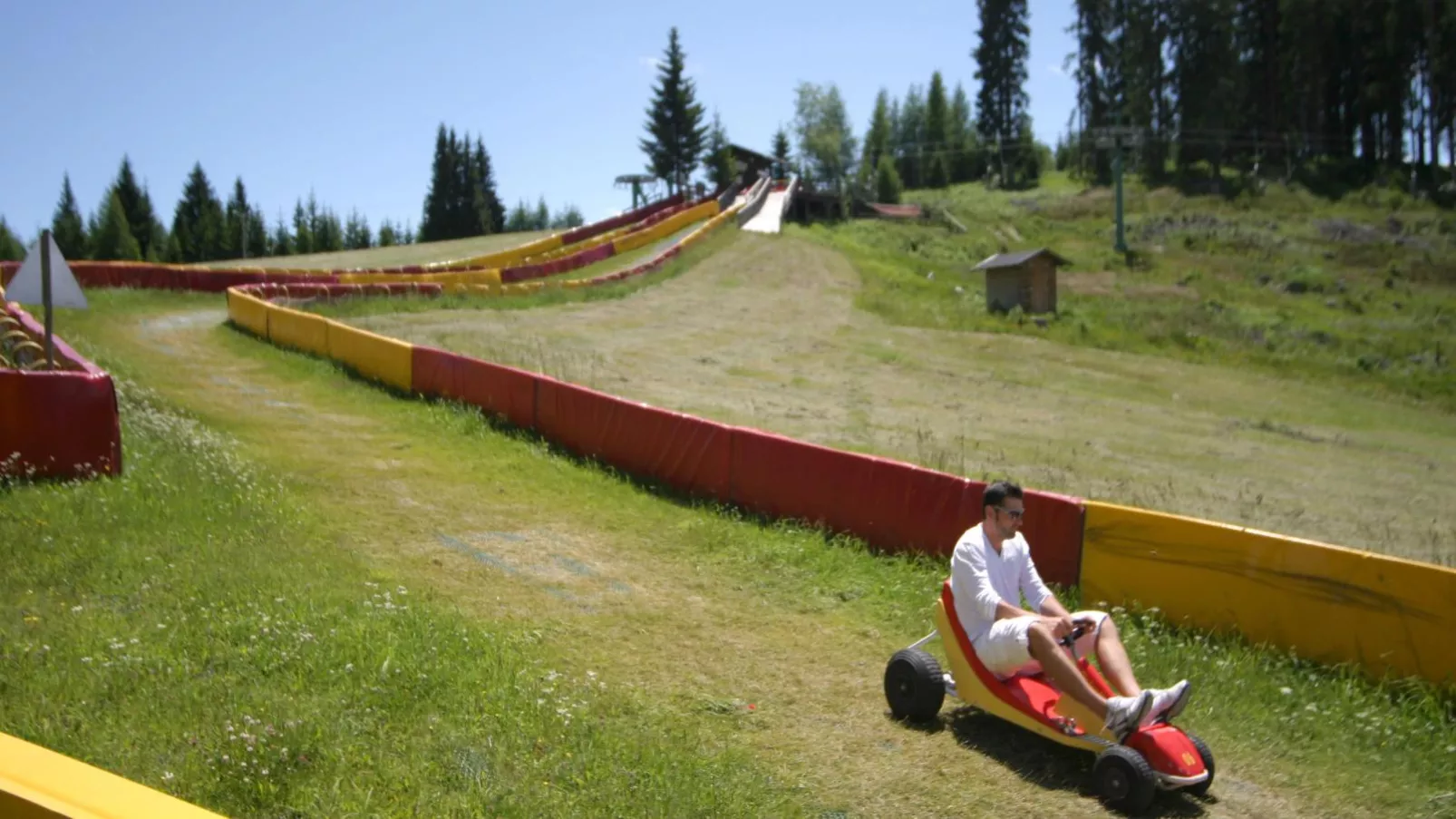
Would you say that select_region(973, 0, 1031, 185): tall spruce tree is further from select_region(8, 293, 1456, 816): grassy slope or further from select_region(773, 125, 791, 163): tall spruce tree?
select_region(8, 293, 1456, 816): grassy slope

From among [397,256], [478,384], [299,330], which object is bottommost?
[478,384]

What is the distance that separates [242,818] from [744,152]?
6699 centimetres

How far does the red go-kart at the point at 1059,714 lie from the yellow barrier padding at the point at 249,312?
60.2 feet

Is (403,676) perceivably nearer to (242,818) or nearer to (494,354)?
(242,818)

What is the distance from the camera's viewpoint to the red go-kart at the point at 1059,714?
5684 mm

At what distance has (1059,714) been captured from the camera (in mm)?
6168

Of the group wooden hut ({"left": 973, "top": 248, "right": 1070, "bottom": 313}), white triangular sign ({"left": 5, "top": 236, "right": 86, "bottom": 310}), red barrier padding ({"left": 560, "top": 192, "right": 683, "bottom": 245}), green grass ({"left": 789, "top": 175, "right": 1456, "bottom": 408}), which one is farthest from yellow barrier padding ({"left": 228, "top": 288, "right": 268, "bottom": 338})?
red barrier padding ({"left": 560, "top": 192, "right": 683, "bottom": 245})

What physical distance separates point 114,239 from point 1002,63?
234 feet

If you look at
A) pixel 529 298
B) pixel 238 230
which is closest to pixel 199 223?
pixel 238 230

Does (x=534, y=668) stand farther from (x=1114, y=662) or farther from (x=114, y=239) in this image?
(x=114, y=239)

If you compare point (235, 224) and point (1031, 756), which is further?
point (235, 224)

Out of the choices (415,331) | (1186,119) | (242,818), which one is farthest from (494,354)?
(1186,119)

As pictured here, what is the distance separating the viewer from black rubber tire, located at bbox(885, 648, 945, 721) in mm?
6812

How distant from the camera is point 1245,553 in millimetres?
8273
